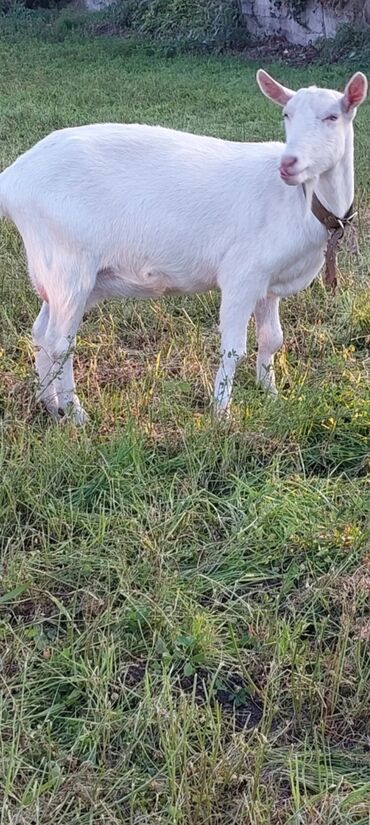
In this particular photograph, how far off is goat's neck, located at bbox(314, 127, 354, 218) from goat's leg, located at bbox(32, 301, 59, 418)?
4.29 feet

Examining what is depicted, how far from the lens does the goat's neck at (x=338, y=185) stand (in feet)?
11.4

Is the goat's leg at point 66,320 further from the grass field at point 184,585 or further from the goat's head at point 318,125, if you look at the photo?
the goat's head at point 318,125

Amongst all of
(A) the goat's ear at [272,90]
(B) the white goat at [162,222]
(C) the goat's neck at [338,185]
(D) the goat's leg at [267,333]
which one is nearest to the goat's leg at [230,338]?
(B) the white goat at [162,222]

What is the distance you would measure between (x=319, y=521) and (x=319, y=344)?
1.55 m

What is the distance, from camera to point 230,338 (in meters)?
3.73

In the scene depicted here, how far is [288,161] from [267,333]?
0.95 metres

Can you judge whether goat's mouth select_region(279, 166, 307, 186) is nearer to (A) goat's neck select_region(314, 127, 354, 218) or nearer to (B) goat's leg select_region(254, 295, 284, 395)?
(A) goat's neck select_region(314, 127, 354, 218)

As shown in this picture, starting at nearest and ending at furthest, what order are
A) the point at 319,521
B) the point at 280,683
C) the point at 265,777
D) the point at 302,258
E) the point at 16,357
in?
the point at 265,777
the point at 280,683
the point at 319,521
the point at 302,258
the point at 16,357

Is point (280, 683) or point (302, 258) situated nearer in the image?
point (280, 683)

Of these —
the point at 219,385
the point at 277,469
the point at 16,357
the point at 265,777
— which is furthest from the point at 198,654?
the point at 16,357

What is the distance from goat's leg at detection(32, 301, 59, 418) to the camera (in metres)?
3.71

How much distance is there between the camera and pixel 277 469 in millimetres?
3164

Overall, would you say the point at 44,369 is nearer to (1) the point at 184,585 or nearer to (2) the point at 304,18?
(1) the point at 184,585

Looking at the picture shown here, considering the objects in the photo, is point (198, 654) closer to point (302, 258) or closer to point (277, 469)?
point (277, 469)
